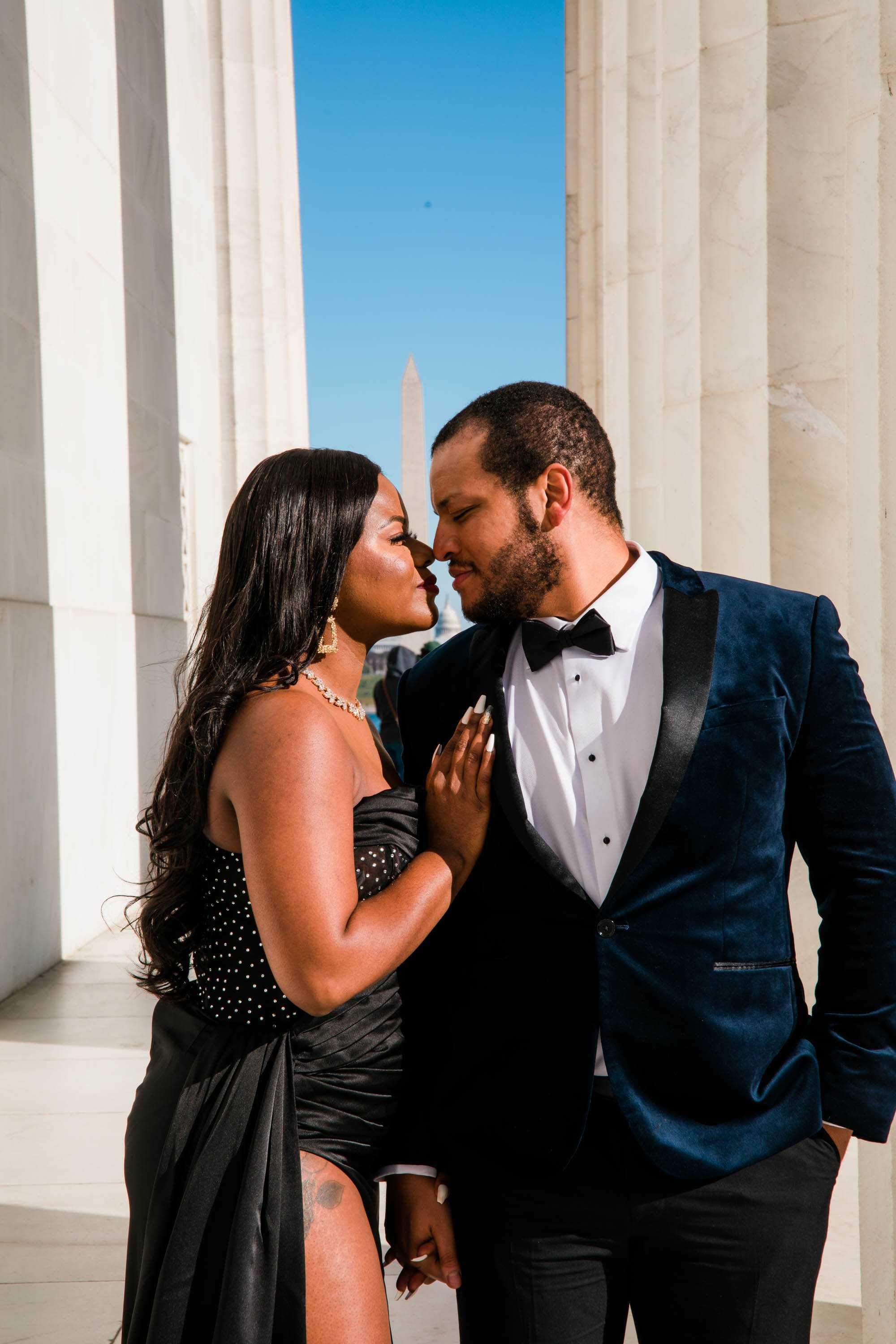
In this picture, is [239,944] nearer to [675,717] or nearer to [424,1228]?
[424,1228]

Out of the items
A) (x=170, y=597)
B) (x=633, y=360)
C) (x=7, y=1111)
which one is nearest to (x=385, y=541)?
(x=7, y=1111)

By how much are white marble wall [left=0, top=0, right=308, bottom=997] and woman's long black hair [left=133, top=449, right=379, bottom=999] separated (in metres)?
5.41

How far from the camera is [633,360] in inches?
380

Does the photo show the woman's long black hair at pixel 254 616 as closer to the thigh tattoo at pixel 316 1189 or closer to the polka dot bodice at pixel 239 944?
the polka dot bodice at pixel 239 944

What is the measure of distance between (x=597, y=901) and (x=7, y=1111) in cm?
421

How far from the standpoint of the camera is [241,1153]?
6.38 ft

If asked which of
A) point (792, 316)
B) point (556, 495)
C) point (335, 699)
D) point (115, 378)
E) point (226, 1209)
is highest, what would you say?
point (115, 378)

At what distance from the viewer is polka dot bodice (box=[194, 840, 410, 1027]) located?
2047mm

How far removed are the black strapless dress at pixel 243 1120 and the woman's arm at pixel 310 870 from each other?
0.12 metres

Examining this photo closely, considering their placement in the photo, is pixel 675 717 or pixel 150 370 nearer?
pixel 675 717

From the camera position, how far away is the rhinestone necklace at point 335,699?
2.20 m

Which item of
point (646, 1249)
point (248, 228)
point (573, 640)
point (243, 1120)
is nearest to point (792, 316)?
point (573, 640)

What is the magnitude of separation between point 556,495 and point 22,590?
6.19 meters

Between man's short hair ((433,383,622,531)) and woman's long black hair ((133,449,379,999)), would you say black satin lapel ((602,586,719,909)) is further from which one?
woman's long black hair ((133,449,379,999))
